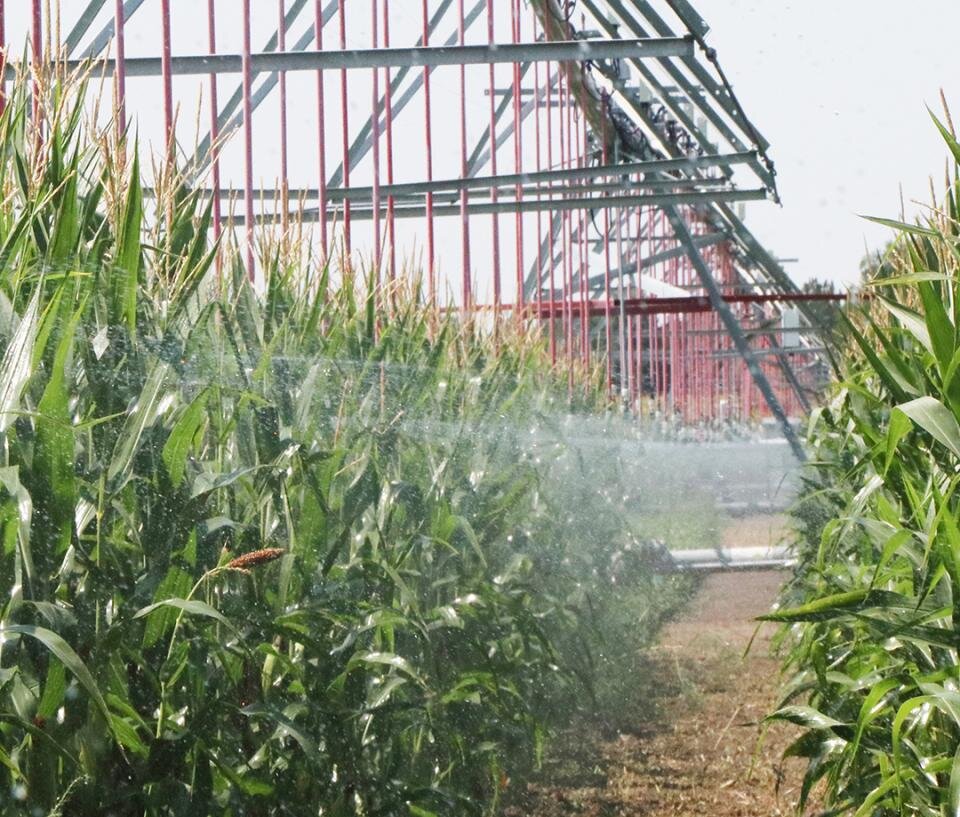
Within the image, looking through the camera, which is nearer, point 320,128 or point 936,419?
point 936,419

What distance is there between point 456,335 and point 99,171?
2052mm

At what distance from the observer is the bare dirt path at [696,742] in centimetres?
410

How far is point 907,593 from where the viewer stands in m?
2.93

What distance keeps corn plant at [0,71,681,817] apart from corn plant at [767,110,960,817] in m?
0.70

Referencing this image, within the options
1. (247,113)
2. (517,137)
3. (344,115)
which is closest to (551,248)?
(517,137)

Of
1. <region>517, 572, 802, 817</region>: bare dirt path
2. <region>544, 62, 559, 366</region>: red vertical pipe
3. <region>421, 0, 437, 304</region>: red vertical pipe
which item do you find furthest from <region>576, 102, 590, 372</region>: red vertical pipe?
<region>421, 0, 437, 304</region>: red vertical pipe

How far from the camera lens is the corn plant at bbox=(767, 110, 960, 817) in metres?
2.38

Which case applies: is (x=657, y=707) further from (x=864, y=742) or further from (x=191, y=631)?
(x=191, y=631)

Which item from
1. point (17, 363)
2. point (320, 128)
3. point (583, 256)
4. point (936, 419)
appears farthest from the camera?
point (583, 256)

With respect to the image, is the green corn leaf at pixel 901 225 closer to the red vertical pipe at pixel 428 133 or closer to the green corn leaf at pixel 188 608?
the green corn leaf at pixel 188 608

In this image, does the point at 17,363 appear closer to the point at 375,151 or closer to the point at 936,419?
the point at 936,419

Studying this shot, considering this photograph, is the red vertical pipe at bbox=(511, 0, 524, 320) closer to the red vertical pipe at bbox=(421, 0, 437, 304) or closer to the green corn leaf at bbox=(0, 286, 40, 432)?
the red vertical pipe at bbox=(421, 0, 437, 304)

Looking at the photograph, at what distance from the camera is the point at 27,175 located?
198cm

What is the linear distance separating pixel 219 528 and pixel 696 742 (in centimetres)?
313
